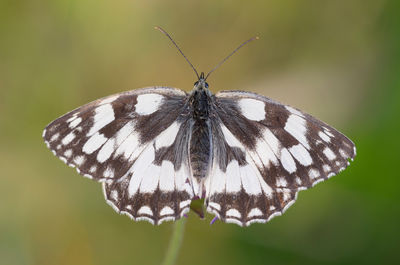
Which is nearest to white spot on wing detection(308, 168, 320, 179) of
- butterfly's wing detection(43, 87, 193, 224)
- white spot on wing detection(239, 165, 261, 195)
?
white spot on wing detection(239, 165, 261, 195)

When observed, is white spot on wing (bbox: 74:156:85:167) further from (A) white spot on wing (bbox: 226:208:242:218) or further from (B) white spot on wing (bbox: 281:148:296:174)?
(B) white spot on wing (bbox: 281:148:296:174)

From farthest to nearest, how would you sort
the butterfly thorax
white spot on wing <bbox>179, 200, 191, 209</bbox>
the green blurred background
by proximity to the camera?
the green blurred background
the butterfly thorax
white spot on wing <bbox>179, 200, 191, 209</bbox>

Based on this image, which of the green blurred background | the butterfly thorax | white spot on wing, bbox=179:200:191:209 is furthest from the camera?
the green blurred background

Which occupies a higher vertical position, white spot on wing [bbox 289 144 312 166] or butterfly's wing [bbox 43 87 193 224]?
white spot on wing [bbox 289 144 312 166]

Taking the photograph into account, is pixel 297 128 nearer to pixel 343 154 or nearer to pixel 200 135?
pixel 343 154

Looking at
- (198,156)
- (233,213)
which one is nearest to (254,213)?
(233,213)

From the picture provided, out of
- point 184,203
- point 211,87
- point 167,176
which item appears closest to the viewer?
point 184,203
